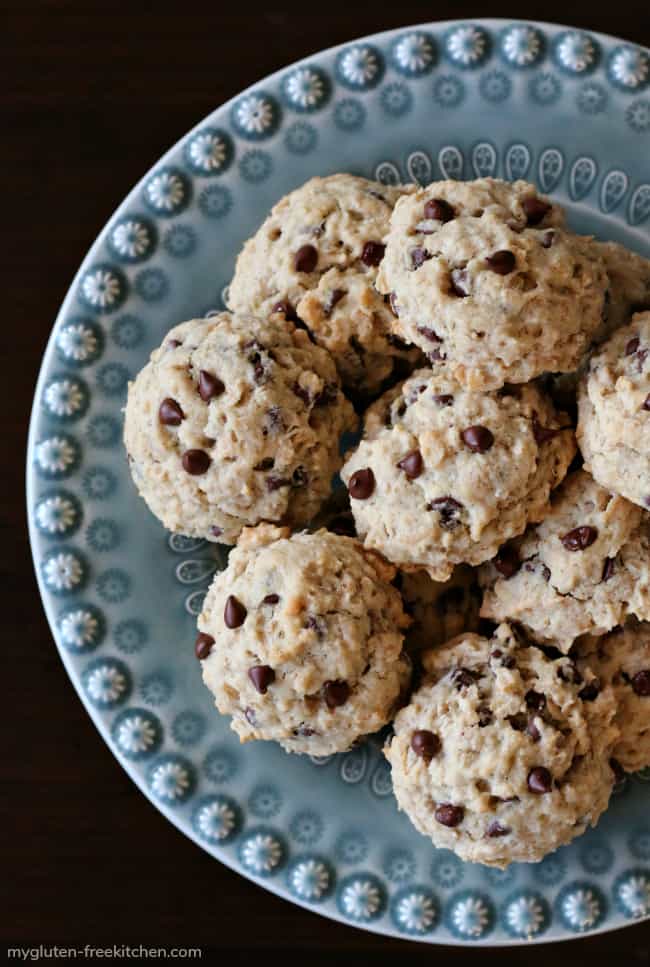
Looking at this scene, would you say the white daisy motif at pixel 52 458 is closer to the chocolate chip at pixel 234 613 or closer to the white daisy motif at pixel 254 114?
the chocolate chip at pixel 234 613

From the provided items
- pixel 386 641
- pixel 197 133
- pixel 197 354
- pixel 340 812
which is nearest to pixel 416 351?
pixel 197 354

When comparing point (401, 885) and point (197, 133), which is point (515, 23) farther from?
point (401, 885)

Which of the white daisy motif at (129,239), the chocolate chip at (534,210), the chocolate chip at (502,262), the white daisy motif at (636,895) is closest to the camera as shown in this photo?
the chocolate chip at (502,262)

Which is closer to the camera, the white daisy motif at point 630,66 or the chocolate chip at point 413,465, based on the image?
the chocolate chip at point 413,465

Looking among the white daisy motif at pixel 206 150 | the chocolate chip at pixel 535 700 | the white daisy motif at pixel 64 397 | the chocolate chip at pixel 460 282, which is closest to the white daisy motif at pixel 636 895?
the chocolate chip at pixel 535 700

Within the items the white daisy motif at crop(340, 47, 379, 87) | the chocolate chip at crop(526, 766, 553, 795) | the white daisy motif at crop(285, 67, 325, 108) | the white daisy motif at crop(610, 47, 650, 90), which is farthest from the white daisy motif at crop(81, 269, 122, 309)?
the chocolate chip at crop(526, 766, 553, 795)
